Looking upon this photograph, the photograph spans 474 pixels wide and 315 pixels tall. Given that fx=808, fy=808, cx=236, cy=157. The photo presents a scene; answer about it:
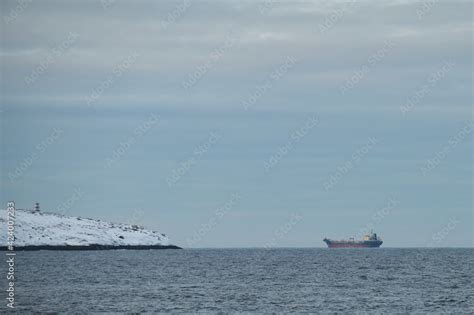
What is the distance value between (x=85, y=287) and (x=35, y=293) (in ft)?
31.5

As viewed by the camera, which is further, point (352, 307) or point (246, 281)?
point (246, 281)

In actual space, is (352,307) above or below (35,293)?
below

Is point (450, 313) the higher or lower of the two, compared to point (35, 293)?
lower

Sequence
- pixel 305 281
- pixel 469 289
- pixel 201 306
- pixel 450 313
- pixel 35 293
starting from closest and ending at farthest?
pixel 450 313
pixel 201 306
pixel 35 293
pixel 469 289
pixel 305 281

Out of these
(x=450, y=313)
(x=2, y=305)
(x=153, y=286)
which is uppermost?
(x=153, y=286)

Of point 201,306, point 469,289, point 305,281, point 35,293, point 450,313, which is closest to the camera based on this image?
point 450,313

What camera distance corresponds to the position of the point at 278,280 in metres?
109

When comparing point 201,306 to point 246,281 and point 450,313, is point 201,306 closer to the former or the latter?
point 450,313

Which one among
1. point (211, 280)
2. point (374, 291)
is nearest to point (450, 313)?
point (374, 291)

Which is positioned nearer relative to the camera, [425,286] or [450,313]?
[450,313]

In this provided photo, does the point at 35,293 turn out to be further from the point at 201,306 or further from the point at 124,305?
the point at 201,306

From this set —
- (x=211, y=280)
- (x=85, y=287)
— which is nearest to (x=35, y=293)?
(x=85, y=287)

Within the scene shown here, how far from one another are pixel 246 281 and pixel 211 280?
5.19 m

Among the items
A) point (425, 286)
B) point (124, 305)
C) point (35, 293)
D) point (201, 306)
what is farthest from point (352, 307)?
point (35, 293)
